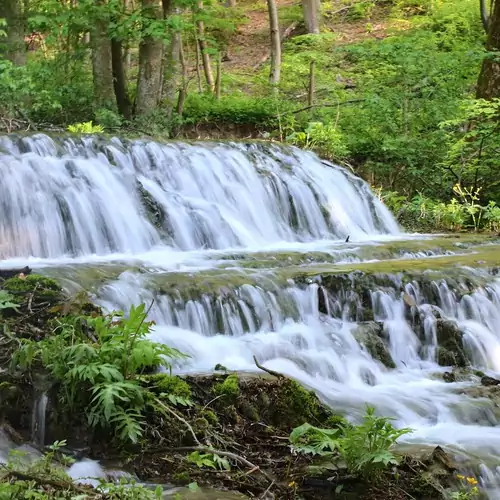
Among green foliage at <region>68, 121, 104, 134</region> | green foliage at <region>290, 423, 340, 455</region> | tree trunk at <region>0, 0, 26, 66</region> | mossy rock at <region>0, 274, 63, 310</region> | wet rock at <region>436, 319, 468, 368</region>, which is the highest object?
tree trunk at <region>0, 0, 26, 66</region>

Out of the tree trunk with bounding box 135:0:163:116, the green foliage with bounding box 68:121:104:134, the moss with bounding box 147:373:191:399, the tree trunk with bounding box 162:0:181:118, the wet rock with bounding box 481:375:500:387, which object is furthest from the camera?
the tree trunk with bounding box 162:0:181:118

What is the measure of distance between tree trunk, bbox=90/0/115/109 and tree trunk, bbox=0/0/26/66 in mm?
1594

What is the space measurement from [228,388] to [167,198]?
5.76 m

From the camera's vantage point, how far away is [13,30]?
13.5 metres

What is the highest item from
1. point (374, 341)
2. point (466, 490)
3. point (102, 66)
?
point (102, 66)

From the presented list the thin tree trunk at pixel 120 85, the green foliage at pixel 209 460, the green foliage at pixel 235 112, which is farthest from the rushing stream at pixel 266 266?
the thin tree trunk at pixel 120 85

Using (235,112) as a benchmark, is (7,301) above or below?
below

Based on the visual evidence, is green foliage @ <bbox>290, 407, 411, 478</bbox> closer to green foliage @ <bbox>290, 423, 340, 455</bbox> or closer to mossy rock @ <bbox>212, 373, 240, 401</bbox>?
green foliage @ <bbox>290, 423, 340, 455</bbox>

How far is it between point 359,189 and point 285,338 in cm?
717

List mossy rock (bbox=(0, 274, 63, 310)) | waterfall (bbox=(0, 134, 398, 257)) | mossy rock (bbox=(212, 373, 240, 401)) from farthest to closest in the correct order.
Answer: waterfall (bbox=(0, 134, 398, 257)), mossy rock (bbox=(0, 274, 63, 310)), mossy rock (bbox=(212, 373, 240, 401))

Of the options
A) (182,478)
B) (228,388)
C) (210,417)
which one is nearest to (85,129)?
(228,388)

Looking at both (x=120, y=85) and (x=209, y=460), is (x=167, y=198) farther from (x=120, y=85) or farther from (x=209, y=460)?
(x=209, y=460)

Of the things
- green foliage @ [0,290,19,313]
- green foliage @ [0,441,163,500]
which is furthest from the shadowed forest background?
green foliage @ [0,441,163,500]

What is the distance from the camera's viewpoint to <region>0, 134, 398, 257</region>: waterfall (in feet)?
26.7
